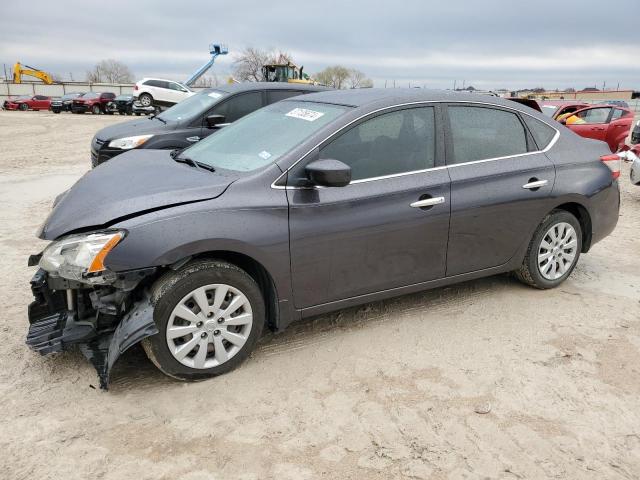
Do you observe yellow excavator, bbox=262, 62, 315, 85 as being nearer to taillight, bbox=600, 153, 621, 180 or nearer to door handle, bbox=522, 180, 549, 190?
taillight, bbox=600, 153, 621, 180

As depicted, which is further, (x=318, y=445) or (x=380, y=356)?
(x=380, y=356)

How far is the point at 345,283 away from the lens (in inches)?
140

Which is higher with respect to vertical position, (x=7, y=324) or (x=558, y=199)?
(x=558, y=199)

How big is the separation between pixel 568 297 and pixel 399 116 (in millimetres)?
2196

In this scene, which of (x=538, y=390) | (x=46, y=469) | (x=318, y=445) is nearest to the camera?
(x=46, y=469)

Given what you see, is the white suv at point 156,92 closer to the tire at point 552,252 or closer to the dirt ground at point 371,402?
the dirt ground at point 371,402

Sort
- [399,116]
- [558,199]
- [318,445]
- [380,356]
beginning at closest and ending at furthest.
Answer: [318,445]
[380,356]
[399,116]
[558,199]

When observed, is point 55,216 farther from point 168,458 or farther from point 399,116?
point 399,116

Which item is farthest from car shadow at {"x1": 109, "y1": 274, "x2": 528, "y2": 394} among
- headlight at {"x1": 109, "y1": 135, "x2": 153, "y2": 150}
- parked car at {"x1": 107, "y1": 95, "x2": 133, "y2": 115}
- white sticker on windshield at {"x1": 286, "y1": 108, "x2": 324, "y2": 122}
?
parked car at {"x1": 107, "y1": 95, "x2": 133, "y2": 115}

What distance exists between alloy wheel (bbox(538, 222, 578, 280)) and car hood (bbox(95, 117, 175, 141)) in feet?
16.5

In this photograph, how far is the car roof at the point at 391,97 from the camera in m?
3.80

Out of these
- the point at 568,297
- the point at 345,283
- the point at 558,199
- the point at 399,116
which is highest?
the point at 399,116

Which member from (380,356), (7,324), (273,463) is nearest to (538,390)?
(380,356)

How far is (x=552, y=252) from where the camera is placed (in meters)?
4.56
